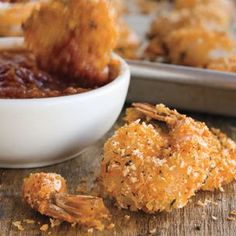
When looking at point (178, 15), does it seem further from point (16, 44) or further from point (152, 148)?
point (152, 148)

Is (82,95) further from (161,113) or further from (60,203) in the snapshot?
(60,203)

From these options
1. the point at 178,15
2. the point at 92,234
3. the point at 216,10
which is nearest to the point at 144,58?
the point at 178,15

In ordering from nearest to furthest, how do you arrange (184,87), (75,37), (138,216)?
(138,216), (75,37), (184,87)

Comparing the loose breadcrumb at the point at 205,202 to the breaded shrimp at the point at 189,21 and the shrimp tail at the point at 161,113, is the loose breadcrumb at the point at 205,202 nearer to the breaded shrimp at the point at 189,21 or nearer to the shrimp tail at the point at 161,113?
the shrimp tail at the point at 161,113

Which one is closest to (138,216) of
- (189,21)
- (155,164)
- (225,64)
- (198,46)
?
(155,164)

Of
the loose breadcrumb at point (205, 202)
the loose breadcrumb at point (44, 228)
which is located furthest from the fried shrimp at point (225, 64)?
the loose breadcrumb at point (44, 228)

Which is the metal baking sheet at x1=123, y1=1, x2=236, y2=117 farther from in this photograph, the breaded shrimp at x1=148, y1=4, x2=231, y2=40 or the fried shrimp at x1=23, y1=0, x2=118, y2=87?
the breaded shrimp at x1=148, y1=4, x2=231, y2=40
